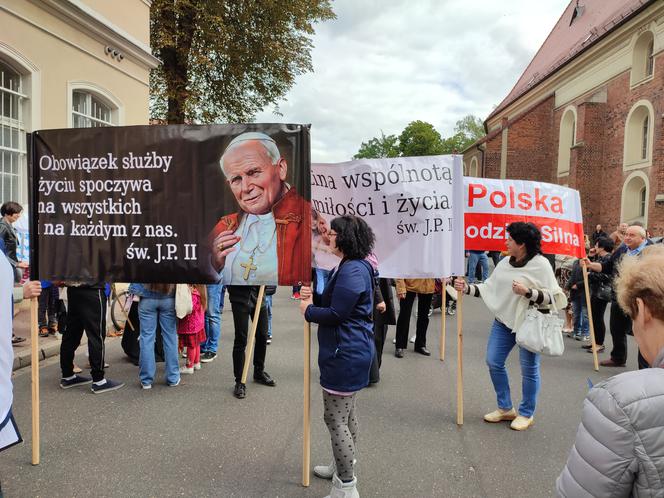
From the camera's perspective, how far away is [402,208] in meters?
4.45

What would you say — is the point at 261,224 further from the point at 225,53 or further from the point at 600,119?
the point at 600,119

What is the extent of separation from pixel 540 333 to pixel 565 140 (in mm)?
29169

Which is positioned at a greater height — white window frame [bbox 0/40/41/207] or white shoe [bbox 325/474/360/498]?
white window frame [bbox 0/40/41/207]

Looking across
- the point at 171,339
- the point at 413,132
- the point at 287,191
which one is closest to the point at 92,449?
the point at 171,339

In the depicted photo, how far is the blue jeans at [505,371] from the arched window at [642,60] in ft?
74.2

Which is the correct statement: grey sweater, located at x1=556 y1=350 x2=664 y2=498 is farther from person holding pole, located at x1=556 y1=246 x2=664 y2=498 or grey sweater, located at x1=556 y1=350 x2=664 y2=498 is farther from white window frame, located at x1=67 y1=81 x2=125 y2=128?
white window frame, located at x1=67 y1=81 x2=125 y2=128

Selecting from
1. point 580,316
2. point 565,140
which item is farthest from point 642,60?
point 580,316

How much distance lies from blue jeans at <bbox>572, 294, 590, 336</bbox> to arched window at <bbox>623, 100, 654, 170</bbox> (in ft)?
56.5

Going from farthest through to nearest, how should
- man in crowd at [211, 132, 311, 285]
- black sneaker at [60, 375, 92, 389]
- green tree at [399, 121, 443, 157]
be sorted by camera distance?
1. green tree at [399, 121, 443, 157]
2. black sneaker at [60, 375, 92, 389]
3. man in crowd at [211, 132, 311, 285]

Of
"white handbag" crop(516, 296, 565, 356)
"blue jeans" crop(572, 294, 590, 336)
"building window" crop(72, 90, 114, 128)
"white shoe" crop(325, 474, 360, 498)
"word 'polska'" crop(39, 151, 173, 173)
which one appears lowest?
"white shoe" crop(325, 474, 360, 498)

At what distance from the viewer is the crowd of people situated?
1250 mm

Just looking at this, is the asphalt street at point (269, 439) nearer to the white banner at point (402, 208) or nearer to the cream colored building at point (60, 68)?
the white banner at point (402, 208)

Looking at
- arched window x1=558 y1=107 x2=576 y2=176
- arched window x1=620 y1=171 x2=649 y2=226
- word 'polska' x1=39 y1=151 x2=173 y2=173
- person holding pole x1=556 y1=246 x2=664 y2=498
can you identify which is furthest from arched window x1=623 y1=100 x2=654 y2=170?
person holding pole x1=556 y1=246 x2=664 y2=498

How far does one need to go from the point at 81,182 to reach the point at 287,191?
1614 millimetres
